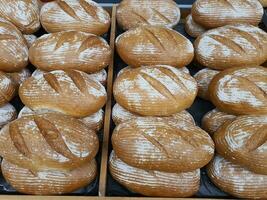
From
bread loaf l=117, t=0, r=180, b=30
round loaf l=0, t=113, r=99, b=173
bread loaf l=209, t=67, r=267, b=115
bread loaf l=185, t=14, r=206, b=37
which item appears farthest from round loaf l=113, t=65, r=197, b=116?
bread loaf l=185, t=14, r=206, b=37

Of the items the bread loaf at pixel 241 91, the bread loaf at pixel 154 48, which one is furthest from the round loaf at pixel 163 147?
the bread loaf at pixel 154 48

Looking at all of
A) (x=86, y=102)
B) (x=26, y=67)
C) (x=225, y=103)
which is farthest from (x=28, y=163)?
(x=225, y=103)

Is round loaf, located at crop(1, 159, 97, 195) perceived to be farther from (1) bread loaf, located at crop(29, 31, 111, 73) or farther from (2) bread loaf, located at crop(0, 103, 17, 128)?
(1) bread loaf, located at crop(29, 31, 111, 73)

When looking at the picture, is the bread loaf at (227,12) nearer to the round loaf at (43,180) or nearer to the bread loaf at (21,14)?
the bread loaf at (21,14)

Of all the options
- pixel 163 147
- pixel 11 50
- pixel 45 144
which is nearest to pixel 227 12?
pixel 163 147

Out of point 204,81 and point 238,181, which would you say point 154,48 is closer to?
point 204,81

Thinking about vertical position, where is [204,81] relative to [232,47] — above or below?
below

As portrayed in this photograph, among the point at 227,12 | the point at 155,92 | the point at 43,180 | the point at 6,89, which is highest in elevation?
the point at 227,12

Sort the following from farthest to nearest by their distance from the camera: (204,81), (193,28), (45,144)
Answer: (193,28) → (204,81) → (45,144)
